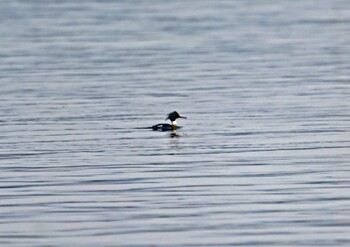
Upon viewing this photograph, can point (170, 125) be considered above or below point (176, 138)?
above

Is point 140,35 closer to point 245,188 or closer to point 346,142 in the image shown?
point 346,142

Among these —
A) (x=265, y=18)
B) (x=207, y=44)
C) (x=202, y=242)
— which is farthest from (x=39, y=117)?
(x=265, y=18)

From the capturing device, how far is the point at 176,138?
22984 mm

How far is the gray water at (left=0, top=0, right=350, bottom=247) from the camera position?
607 inches

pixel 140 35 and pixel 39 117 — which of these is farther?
pixel 140 35

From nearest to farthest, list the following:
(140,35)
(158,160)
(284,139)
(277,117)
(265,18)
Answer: (158,160), (284,139), (277,117), (140,35), (265,18)

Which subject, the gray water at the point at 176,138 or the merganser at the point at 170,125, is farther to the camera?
the merganser at the point at 170,125

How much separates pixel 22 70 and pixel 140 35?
10827mm

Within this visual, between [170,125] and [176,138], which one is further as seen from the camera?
[170,125]

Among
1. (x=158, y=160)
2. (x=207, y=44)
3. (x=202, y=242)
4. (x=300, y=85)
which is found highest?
(x=207, y=44)

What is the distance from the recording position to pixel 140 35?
1735 inches

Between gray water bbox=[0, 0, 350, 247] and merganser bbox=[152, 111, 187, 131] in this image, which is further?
merganser bbox=[152, 111, 187, 131]

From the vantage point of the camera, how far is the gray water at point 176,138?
50.6 ft

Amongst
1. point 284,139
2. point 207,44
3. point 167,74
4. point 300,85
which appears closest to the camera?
point 284,139
